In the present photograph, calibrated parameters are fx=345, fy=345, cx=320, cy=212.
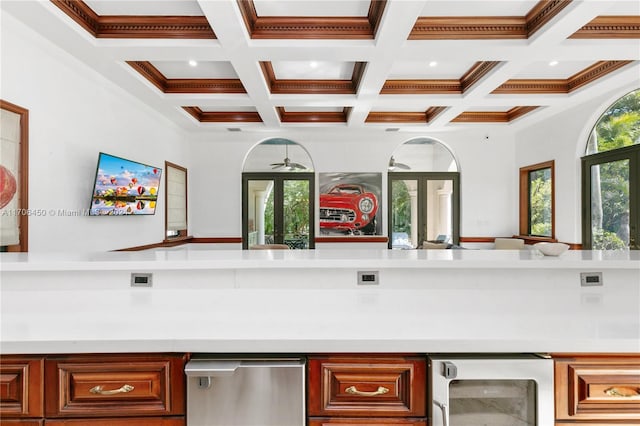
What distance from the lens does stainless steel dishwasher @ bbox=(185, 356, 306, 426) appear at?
0.98 meters

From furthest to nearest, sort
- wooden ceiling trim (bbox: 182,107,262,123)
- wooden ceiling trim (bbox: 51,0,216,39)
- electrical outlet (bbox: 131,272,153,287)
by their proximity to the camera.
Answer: wooden ceiling trim (bbox: 182,107,262,123) < wooden ceiling trim (bbox: 51,0,216,39) < electrical outlet (bbox: 131,272,153,287)

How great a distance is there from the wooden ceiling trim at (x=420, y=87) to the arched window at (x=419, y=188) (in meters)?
2.13

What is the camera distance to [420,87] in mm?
4020

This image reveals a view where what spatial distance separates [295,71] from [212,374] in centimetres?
333

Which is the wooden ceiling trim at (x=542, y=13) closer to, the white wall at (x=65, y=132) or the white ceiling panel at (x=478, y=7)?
the white ceiling panel at (x=478, y=7)

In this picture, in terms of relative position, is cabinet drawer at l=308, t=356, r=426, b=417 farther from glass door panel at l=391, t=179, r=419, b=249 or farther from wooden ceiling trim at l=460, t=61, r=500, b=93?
glass door panel at l=391, t=179, r=419, b=249

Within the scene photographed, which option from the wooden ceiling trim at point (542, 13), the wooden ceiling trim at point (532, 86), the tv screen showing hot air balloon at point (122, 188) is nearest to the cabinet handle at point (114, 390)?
the tv screen showing hot air balloon at point (122, 188)

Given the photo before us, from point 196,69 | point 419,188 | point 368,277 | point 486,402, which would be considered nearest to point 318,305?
point 368,277

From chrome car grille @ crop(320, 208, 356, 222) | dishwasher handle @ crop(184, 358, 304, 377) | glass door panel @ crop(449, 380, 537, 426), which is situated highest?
chrome car grille @ crop(320, 208, 356, 222)

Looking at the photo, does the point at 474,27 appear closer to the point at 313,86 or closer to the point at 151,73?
the point at 313,86

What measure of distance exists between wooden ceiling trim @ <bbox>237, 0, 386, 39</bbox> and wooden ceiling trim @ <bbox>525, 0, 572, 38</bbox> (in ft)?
3.84

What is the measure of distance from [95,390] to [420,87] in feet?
13.3

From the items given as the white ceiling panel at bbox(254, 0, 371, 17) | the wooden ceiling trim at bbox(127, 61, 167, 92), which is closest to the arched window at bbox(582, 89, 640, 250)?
the white ceiling panel at bbox(254, 0, 371, 17)

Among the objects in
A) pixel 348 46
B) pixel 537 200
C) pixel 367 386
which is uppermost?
pixel 348 46
